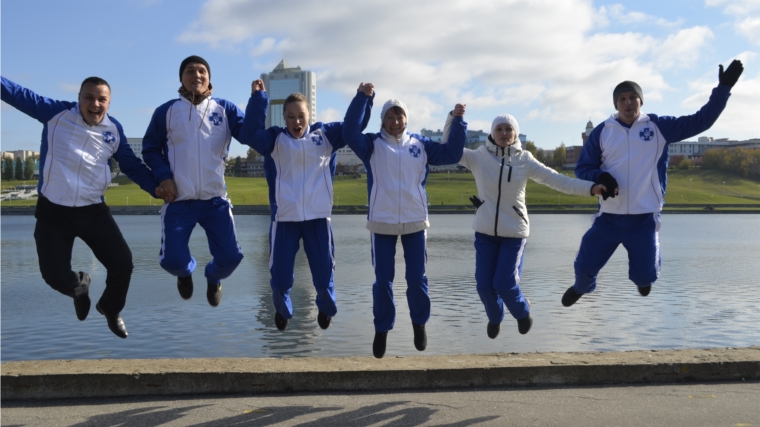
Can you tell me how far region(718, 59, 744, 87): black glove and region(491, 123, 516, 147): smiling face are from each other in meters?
2.15

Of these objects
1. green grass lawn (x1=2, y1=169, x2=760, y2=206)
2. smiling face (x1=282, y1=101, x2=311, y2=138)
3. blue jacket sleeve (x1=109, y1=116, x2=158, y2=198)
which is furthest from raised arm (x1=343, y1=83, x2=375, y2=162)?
green grass lawn (x1=2, y1=169, x2=760, y2=206)

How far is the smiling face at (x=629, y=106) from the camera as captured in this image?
24.4 ft

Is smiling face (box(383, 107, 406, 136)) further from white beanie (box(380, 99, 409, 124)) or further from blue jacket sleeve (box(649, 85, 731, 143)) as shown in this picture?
blue jacket sleeve (box(649, 85, 731, 143))

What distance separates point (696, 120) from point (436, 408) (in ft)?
13.6

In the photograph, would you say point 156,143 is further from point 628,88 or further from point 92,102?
point 628,88

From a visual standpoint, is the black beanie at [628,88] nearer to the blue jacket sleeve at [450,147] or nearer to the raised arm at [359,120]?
the blue jacket sleeve at [450,147]

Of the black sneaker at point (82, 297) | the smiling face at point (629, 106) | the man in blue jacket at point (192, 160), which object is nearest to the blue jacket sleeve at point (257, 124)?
the man in blue jacket at point (192, 160)

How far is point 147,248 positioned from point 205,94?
125ft

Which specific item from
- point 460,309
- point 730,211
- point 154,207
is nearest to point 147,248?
point 460,309

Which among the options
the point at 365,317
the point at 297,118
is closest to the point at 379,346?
the point at 297,118

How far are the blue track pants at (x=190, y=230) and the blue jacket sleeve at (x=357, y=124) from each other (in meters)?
1.49

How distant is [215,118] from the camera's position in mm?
7070

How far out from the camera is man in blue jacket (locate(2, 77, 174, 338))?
663cm

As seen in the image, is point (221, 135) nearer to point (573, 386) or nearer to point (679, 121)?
point (573, 386)
